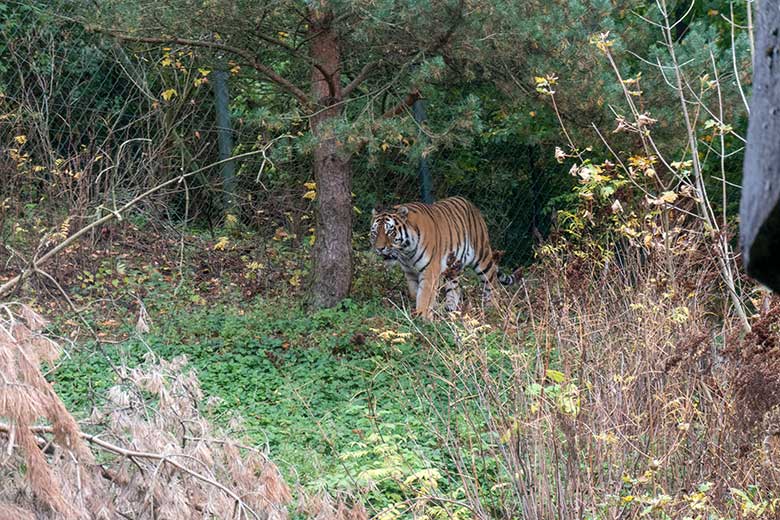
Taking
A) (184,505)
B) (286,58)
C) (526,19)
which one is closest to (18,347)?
(184,505)

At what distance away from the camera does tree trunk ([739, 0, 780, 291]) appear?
791mm

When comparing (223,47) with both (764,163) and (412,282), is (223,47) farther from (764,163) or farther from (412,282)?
(764,163)

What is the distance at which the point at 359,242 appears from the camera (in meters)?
9.71

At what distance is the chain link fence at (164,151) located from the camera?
8.57 meters

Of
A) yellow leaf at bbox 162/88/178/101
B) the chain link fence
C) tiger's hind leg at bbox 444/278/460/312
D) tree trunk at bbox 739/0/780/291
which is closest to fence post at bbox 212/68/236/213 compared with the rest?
the chain link fence

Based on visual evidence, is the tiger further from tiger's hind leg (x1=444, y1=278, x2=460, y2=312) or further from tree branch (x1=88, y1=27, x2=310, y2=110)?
tree branch (x1=88, y1=27, x2=310, y2=110)

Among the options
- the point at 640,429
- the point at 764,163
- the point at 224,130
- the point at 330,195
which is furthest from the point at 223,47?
the point at 764,163

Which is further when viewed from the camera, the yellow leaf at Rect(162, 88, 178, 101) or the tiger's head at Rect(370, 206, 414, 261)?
the yellow leaf at Rect(162, 88, 178, 101)

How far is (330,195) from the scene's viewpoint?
7668 millimetres

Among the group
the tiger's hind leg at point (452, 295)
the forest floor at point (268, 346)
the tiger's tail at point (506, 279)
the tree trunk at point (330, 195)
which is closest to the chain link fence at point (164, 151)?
the forest floor at point (268, 346)

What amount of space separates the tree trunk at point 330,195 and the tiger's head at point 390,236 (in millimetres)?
740

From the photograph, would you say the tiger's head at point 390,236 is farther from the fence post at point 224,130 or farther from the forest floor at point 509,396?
the fence post at point 224,130

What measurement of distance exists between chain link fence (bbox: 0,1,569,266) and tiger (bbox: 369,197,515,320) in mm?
578

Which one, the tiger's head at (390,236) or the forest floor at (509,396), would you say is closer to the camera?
the forest floor at (509,396)
